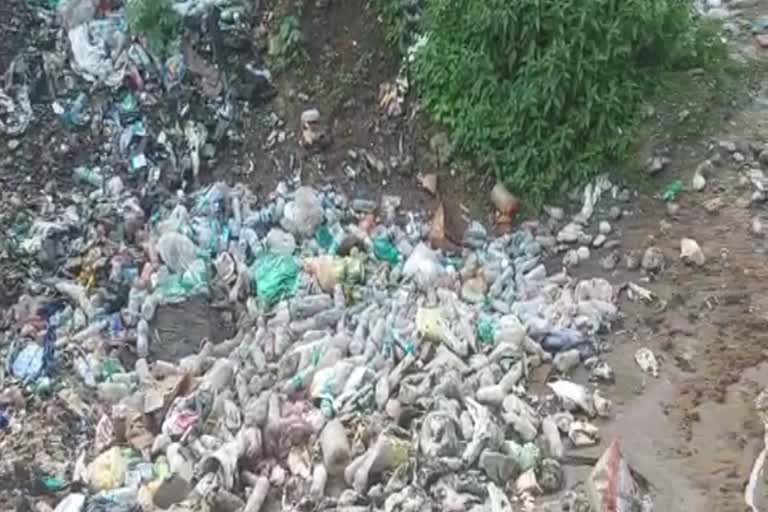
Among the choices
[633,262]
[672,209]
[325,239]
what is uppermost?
[672,209]

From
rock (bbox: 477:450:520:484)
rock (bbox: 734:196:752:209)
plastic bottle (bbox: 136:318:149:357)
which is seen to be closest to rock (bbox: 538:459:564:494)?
rock (bbox: 477:450:520:484)

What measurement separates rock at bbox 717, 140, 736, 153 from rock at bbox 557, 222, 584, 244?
76cm

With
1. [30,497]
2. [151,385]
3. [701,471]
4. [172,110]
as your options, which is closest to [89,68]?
[172,110]

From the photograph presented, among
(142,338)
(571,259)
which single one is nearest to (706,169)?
(571,259)

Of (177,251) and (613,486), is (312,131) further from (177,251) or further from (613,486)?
(613,486)

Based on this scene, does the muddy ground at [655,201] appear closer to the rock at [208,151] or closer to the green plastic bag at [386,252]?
the rock at [208,151]

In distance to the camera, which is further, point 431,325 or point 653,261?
point 653,261

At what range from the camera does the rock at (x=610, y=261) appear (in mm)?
5145

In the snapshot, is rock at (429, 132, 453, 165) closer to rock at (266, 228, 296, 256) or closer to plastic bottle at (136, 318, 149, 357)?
rock at (266, 228, 296, 256)

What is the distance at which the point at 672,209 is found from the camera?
5266 millimetres

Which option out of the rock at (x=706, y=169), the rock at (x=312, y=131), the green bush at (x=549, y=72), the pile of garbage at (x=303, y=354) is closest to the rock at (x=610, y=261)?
the pile of garbage at (x=303, y=354)

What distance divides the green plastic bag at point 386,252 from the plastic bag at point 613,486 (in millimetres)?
1717

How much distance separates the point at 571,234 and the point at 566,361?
2.79 ft

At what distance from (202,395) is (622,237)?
2004 mm
